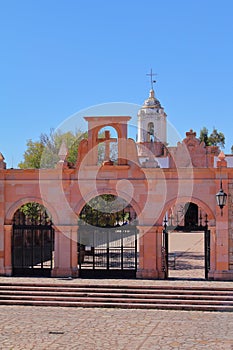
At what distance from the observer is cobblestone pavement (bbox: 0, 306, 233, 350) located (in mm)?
11992

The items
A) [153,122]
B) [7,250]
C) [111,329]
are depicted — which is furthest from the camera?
[153,122]

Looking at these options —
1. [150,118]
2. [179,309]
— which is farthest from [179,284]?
[150,118]

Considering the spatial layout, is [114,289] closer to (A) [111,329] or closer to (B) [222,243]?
(A) [111,329]

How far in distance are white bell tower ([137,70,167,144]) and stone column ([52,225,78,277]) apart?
47277 millimetres

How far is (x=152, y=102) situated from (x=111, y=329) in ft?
196

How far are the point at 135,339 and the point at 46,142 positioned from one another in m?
26.2

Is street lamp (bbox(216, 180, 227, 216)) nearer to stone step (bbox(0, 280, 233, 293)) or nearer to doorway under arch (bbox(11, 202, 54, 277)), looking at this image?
stone step (bbox(0, 280, 233, 293))

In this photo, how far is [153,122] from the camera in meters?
69.5

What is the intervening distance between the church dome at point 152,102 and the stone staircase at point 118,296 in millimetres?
54607

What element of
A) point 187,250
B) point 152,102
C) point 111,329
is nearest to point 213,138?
point 152,102

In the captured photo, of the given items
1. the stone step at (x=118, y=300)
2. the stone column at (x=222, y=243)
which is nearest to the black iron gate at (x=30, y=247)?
the stone step at (x=118, y=300)

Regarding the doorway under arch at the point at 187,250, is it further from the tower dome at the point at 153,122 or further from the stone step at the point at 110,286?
the tower dome at the point at 153,122

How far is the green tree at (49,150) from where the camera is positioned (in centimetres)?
3302

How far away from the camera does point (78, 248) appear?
2095 cm
